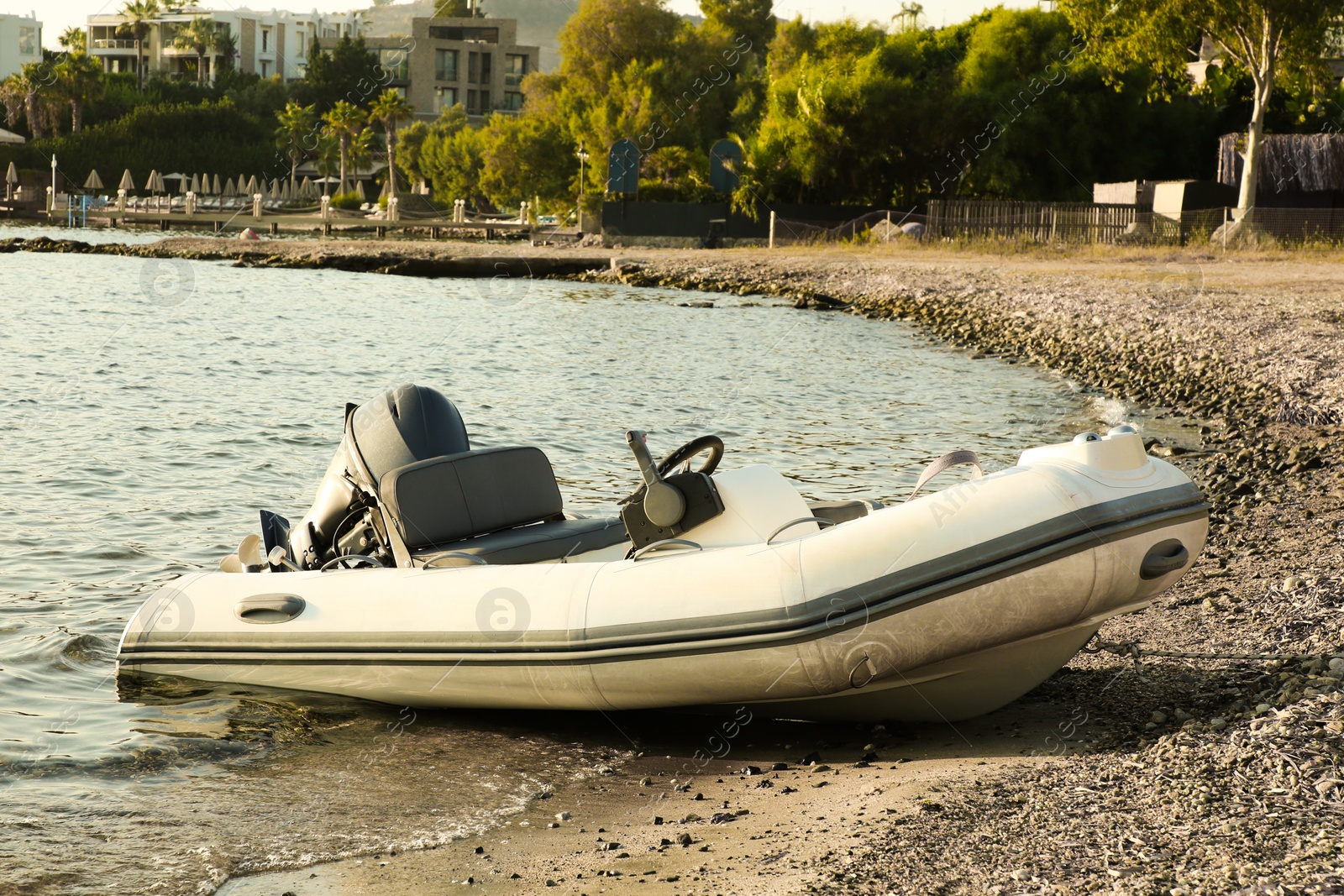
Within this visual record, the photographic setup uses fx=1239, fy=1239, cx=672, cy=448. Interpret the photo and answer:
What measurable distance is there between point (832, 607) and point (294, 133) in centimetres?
7943

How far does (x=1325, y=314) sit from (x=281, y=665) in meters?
15.6

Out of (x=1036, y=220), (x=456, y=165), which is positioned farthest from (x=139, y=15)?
(x=1036, y=220)

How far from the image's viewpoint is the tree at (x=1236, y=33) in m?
28.1

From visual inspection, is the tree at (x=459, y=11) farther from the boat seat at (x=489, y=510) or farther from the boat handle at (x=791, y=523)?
the boat handle at (x=791, y=523)

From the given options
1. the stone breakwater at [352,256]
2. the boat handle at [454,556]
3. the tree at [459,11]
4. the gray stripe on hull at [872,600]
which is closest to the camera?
the gray stripe on hull at [872,600]

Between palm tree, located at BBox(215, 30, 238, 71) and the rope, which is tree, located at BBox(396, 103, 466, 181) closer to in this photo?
palm tree, located at BBox(215, 30, 238, 71)

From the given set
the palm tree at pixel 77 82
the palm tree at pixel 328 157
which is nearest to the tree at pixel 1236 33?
the palm tree at pixel 328 157

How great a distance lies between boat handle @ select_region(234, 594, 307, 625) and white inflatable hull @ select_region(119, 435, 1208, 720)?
0.29 metres

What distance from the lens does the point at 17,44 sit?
351 ft

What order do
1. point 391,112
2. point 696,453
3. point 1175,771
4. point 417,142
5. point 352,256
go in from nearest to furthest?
point 1175,771 → point 696,453 → point 352,256 → point 391,112 → point 417,142

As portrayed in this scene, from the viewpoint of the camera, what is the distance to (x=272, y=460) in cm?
1159

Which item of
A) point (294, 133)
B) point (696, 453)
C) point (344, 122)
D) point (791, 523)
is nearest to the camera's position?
point (791, 523)

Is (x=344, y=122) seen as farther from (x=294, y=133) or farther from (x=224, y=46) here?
(x=224, y=46)

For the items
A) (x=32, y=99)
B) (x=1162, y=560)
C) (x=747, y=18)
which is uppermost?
(x=747, y=18)
